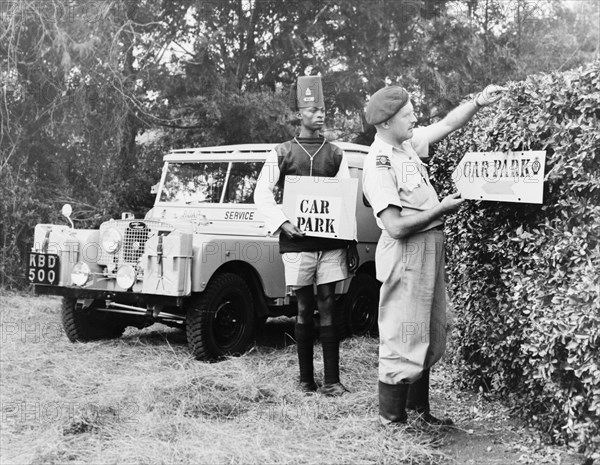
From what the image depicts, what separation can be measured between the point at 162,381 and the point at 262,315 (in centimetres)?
152

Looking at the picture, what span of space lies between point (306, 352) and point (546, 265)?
5.86ft

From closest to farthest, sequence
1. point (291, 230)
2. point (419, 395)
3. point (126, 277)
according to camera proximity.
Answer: point (419, 395)
point (291, 230)
point (126, 277)

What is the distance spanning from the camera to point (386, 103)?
3801 millimetres

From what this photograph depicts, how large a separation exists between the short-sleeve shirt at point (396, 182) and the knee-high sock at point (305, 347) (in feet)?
4.05

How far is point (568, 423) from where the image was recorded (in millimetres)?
3459

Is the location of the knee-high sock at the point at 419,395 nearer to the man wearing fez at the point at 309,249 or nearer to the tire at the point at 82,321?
the man wearing fez at the point at 309,249

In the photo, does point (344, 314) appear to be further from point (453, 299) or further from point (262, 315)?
point (453, 299)

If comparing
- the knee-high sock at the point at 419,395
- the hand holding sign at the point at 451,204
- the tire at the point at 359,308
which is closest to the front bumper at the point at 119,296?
the tire at the point at 359,308

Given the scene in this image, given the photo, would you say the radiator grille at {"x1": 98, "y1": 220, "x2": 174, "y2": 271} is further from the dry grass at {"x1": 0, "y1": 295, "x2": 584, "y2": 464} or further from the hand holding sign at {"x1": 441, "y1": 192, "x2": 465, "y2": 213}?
the hand holding sign at {"x1": 441, "y1": 192, "x2": 465, "y2": 213}

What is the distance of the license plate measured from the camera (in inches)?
245

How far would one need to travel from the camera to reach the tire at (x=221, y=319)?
581cm

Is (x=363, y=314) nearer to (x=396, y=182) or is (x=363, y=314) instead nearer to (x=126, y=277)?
(x=126, y=277)

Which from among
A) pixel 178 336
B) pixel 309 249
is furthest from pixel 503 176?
pixel 178 336

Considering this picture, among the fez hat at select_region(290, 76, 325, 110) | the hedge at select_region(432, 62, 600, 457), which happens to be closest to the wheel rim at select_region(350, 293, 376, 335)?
the hedge at select_region(432, 62, 600, 457)
